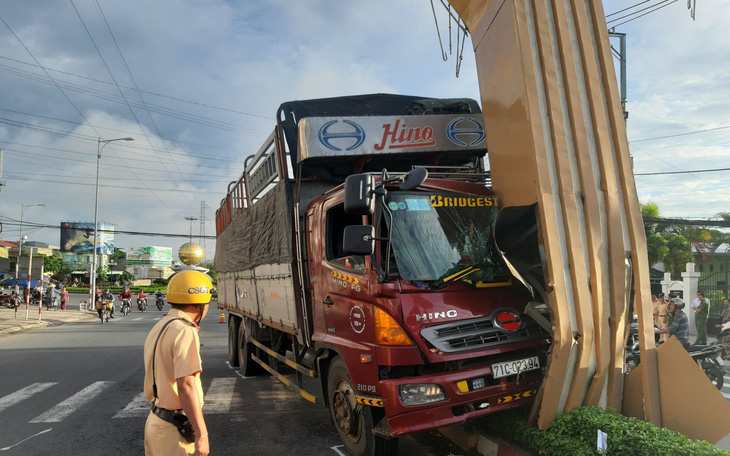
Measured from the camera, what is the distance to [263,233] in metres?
7.12

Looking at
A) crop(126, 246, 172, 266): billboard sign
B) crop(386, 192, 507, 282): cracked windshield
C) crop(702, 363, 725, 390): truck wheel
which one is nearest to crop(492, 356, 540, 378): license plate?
crop(386, 192, 507, 282): cracked windshield

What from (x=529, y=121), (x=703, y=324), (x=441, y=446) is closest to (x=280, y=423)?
(x=441, y=446)

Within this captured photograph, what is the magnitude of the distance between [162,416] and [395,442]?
2372 mm

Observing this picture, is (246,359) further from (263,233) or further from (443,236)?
(443,236)

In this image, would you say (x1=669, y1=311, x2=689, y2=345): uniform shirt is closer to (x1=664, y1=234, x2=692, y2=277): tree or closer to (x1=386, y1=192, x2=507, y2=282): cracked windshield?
(x1=386, y1=192, x2=507, y2=282): cracked windshield

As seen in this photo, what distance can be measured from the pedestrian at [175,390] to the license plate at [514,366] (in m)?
2.25

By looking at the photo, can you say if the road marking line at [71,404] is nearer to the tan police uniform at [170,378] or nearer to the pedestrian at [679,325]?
the tan police uniform at [170,378]

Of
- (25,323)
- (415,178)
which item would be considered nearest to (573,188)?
(415,178)

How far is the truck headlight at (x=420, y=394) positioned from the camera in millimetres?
3801

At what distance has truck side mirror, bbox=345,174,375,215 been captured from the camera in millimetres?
4109

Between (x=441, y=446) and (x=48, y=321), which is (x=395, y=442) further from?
(x=48, y=321)

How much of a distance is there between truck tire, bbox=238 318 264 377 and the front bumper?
5526 millimetres

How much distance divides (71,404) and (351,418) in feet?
15.5

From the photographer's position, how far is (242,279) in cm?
918
